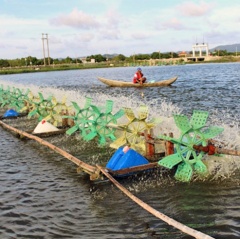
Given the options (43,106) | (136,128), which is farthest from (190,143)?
(43,106)

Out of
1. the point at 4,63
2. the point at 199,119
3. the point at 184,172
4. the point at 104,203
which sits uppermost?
the point at 4,63

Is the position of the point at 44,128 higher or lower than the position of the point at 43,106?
lower

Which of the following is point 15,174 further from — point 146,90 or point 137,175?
point 146,90

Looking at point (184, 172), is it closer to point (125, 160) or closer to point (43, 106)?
point (125, 160)

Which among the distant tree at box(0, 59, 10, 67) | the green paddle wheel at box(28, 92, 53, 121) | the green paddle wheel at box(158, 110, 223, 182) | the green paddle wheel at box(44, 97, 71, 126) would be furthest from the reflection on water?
the distant tree at box(0, 59, 10, 67)

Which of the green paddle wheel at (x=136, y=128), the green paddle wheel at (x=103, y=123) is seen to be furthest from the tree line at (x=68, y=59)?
the green paddle wheel at (x=136, y=128)

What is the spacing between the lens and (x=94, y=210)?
7.50 metres

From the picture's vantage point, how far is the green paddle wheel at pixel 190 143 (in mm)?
8328

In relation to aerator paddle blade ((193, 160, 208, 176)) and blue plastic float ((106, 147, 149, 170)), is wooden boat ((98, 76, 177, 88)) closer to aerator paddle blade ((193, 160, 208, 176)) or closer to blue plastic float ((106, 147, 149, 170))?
blue plastic float ((106, 147, 149, 170))

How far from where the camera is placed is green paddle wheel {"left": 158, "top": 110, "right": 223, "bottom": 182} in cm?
833

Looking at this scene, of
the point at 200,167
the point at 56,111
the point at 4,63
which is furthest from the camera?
the point at 4,63

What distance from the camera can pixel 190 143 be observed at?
845cm

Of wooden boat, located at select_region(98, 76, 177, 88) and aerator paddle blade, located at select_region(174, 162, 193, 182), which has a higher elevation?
wooden boat, located at select_region(98, 76, 177, 88)

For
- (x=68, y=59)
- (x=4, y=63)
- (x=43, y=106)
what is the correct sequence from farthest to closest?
(x=68, y=59) < (x=4, y=63) < (x=43, y=106)
